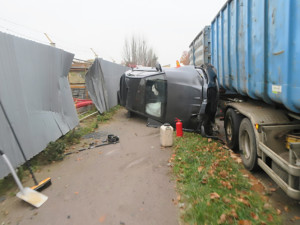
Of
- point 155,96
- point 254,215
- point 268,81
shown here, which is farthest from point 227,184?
point 155,96

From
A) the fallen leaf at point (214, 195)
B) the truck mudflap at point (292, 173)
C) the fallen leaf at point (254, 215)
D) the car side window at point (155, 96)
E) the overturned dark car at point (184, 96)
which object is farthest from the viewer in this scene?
the car side window at point (155, 96)

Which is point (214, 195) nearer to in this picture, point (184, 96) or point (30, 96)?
point (184, 96)

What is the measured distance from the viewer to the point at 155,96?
21.1 ft

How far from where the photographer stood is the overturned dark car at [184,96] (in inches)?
205

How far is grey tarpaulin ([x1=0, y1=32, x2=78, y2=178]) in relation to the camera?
336 centimetres

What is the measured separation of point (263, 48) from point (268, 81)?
1.69 feet

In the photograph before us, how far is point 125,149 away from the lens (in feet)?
16.8

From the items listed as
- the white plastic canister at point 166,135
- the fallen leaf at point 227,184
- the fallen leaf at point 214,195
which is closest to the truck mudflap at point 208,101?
the white plastic canister at point 166,135

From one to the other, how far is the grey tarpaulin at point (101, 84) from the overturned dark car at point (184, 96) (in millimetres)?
3191

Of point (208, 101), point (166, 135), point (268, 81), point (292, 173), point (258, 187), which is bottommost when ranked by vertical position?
point (258, 187)

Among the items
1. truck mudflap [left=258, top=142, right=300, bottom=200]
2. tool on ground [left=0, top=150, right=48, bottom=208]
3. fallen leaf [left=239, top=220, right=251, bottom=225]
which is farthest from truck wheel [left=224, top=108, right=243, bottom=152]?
tool on ground [left=0, top=150, right=48, bottom=208]

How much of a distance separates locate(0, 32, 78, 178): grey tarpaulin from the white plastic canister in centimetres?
267

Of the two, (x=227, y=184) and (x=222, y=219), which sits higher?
(x=222, y=219)

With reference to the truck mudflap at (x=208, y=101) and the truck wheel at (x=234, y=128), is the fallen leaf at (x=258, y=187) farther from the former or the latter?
the truck mudflap at (x=208, y=101)
